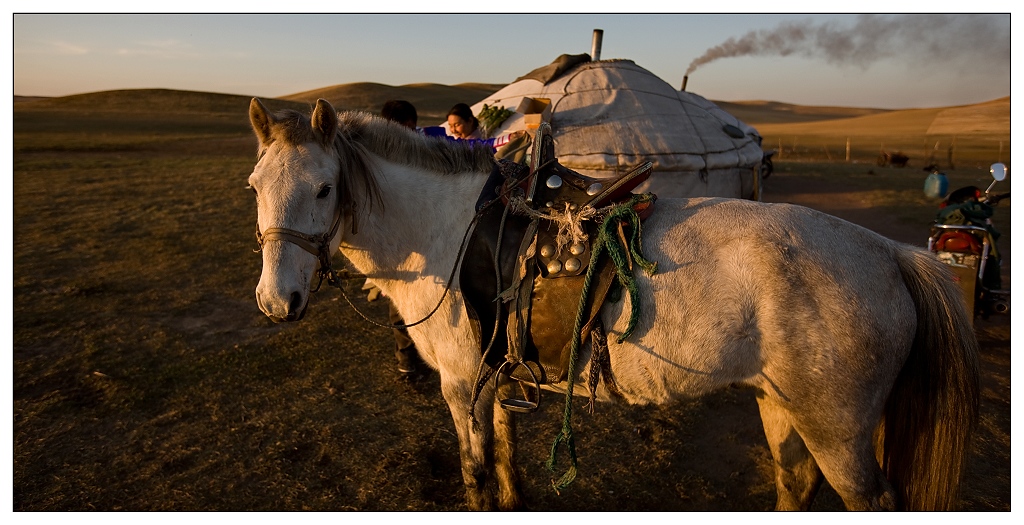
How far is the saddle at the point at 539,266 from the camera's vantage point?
2186 millimetres

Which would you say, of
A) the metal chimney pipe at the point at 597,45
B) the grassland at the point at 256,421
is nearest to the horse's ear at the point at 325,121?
→ the grassland at the point at 256,421

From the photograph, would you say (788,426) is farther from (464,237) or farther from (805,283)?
(464,237)

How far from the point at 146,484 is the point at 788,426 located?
369 centimetres

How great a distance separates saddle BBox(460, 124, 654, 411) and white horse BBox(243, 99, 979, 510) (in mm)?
89

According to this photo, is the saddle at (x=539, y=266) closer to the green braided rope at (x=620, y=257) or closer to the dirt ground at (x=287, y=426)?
the green braided rope at (x=620, y=257)

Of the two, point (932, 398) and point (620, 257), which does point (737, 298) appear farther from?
point (932, 398)

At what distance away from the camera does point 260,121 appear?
6.88 ft

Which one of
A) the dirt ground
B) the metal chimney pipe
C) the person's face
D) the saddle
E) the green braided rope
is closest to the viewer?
the green braided rope

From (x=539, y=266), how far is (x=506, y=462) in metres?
1.36

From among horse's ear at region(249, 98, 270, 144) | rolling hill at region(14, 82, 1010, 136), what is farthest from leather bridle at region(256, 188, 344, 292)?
rolling hill at region(14, 82, 1010, 136)

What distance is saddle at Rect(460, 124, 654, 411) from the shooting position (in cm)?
219

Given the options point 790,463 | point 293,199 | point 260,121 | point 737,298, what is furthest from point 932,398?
point 260,121

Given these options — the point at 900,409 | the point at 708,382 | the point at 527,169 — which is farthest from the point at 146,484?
the point at 900,409

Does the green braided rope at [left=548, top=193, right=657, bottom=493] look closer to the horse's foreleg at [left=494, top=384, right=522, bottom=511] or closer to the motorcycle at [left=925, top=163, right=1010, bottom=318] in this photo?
the horse's foreleg at [left=494, top=384, right=522, bottom=511]
